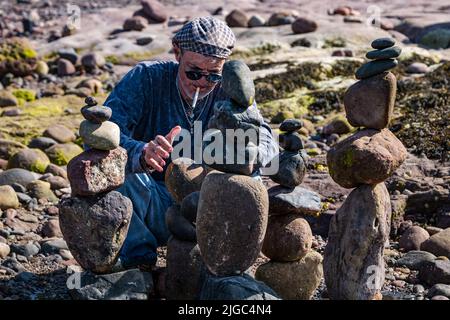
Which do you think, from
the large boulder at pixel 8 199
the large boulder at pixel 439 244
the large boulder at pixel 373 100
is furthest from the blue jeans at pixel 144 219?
the large boulder at pixel 8 199

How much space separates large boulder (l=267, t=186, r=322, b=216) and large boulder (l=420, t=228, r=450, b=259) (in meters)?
1.45

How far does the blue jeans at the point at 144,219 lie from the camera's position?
599 cm

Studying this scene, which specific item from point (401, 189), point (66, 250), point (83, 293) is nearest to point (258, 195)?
point (83, 293)

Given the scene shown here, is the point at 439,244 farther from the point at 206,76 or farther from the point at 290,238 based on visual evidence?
the point at 206,76

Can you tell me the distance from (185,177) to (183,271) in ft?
1.98

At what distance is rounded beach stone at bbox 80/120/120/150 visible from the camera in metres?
5.22

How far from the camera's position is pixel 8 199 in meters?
7.81

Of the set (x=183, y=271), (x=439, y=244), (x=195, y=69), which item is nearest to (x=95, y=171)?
(x=183, y=271)

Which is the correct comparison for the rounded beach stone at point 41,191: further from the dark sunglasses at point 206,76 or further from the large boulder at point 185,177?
the large boulder at point 185,177

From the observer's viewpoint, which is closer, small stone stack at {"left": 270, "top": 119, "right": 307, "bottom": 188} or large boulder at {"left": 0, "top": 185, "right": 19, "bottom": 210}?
small stone stack at {"left": 270, "top": 119, "right": 307, "bottom": 188}

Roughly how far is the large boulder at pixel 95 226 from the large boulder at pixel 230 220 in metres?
0.60

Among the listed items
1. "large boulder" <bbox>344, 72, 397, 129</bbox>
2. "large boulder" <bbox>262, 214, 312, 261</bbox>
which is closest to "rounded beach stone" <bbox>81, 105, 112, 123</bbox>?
"large boulder" <bbox>262, 214, 312, 261</bbox>

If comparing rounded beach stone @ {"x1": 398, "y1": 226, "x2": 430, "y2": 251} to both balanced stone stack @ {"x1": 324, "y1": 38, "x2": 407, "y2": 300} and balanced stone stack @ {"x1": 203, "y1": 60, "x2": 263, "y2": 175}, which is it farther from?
balanced stone stack @ {"x1": 203, "y1": 60, "x2": 263, "y2": 175}

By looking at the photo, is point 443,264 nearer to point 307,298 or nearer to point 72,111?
point 307,298
